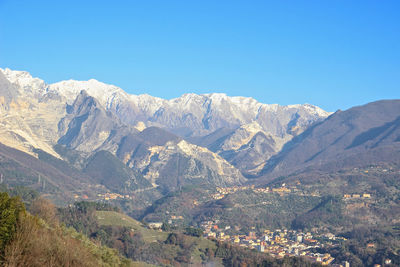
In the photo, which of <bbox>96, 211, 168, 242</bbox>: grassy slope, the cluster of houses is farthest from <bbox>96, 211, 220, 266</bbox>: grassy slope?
the cluster of houses

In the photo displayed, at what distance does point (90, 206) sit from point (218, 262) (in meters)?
44.4

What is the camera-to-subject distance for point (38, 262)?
166 feet

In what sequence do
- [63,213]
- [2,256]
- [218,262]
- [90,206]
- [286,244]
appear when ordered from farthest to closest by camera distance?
[286,244], [90,206], [63,213], [218,262], [2,256]

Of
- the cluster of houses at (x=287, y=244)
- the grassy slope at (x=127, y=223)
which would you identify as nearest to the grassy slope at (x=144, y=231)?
the grassy slope at (x=127, y=223)

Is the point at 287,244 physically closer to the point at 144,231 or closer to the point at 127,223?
the point at 144,231

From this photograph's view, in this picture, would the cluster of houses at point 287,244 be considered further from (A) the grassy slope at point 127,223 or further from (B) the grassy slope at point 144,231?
(A) the grassy slope at point 127,223

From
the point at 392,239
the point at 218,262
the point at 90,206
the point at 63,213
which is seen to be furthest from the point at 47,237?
the point at 392,239

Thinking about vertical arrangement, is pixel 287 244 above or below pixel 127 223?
below

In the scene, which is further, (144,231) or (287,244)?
(287,244)

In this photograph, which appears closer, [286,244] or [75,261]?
[75,261]

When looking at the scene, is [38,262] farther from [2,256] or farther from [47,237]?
[47,237]

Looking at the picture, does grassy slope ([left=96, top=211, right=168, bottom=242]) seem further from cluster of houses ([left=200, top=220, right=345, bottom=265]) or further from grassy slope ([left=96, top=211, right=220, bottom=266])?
cluster of houses ([left=200, top=220, right=345, bottom=265])

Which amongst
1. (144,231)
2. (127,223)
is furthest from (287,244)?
(127,223)

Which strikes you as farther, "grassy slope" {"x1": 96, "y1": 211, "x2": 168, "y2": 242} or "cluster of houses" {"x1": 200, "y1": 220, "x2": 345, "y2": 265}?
"cluster of houses" {"x1": 200, "y1": 220, "x2": 345, "y2": 265}
